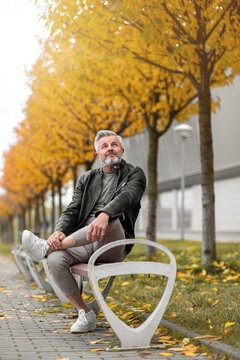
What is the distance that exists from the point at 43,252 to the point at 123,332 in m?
1.03

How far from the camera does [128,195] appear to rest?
5121 millimetres

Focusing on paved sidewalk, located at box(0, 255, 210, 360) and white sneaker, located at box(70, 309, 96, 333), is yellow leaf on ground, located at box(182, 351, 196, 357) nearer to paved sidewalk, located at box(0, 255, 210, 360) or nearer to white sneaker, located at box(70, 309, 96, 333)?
paved sidewalk, located at box(0, 255, 210, 360)

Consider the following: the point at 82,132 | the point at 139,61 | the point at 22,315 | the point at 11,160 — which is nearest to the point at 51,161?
the point at 82,132

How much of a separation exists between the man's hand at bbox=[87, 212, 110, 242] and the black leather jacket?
2.2 inches

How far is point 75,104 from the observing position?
16.6 m

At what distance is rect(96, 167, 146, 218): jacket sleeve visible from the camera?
4965mm

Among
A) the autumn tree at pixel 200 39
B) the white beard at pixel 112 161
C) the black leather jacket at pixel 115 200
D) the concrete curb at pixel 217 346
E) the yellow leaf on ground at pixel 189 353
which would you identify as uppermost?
the autumn tree at pixel 200 39

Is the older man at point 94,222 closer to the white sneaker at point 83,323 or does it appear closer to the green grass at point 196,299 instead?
the white sneaker at point 83,323

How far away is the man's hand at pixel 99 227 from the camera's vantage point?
488 cm

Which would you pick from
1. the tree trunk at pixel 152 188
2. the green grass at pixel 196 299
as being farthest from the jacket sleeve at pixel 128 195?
the tree trunk at pixel 152 188

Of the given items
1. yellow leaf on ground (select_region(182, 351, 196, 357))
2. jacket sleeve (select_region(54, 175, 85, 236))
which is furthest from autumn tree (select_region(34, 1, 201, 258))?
yellow leaf on ground (select_region(182, 351, 196, 357))

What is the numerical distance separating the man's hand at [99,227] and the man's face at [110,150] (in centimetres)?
74

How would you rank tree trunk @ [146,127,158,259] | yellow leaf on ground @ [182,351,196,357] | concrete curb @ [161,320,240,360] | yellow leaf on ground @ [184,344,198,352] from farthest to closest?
tree trunk @ [146,127,158,259]
yellow leaf on ground @ [184,344,198,352]
yellow leaf on ground @ [182,351,196,357]
concrete curb @ [161,320,240,360]

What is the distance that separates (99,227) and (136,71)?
7.09 meters
